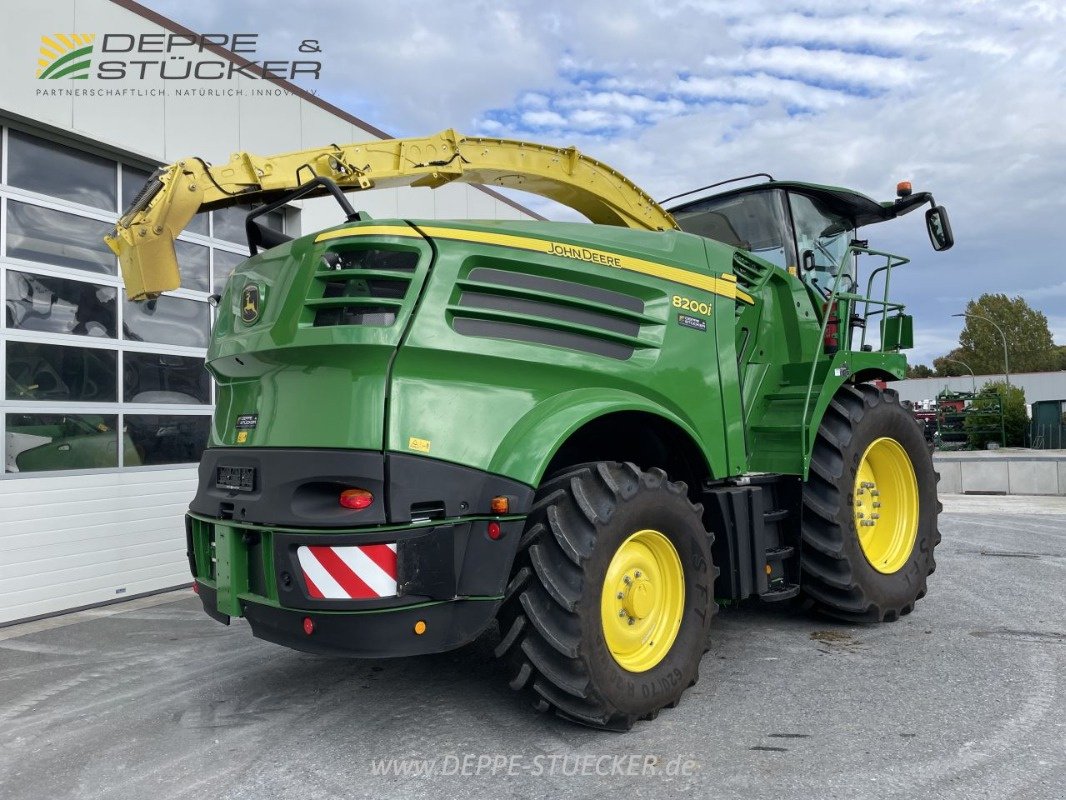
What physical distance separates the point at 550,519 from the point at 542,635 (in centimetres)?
46

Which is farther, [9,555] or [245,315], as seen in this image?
[9,555]

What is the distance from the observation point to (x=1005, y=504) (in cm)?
1340

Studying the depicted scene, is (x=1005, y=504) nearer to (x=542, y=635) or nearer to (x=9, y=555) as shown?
(x=542, y=635)

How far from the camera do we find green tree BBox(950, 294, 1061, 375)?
65.2m

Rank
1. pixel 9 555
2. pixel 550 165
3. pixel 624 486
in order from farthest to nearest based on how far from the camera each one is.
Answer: pixel 9 555 < pixel 550 165 < pixel 624 486

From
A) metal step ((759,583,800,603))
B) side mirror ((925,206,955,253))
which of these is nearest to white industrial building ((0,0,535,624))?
metal step ((759,583,800,603))

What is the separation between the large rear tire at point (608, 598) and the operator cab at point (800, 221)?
2417mm

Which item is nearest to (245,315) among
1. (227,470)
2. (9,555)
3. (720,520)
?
(227,470)

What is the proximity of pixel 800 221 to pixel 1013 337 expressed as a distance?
70.9m

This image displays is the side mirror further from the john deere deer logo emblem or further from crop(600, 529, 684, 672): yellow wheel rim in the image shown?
the john deere deer logo emblem

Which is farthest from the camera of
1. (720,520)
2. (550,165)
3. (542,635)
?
(550,165)

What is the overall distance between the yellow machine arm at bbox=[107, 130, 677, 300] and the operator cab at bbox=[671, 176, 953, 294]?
0.50 m

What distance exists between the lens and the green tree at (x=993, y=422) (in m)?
28.1

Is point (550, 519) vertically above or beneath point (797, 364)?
beneath
